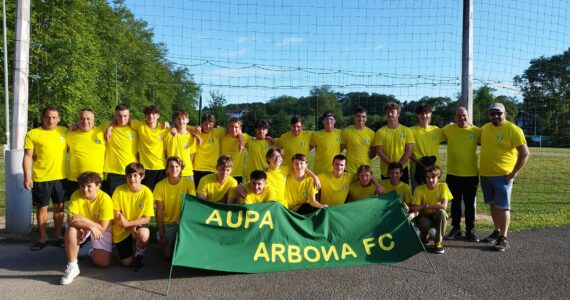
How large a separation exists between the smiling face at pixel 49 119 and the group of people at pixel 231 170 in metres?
0.01

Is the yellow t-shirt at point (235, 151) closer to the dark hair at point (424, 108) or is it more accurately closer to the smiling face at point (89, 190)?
the smiling face at point (89, 190)

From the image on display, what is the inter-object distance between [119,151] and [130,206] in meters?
1.34

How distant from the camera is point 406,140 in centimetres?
638

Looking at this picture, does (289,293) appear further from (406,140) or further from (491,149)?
(491,149)

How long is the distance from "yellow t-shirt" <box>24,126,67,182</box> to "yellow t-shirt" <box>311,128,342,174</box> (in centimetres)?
358

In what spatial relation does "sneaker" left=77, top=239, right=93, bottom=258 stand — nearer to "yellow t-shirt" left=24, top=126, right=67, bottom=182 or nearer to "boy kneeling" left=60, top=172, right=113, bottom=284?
"boy kneeling" left=60, top=172, right=113, bottom=284

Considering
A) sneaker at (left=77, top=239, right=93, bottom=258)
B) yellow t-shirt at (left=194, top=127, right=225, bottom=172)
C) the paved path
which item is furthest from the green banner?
yellow t-shirt at (left=194, top=127, right=225, bottom=172)

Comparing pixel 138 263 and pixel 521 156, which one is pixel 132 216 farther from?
pixel 521 156

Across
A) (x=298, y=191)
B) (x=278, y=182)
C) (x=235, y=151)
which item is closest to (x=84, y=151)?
(x=235, y=151)

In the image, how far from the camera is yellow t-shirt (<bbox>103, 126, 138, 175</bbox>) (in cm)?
600

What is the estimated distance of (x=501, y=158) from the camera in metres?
5.91

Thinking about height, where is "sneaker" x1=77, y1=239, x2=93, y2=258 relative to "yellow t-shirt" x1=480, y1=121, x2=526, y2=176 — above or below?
below

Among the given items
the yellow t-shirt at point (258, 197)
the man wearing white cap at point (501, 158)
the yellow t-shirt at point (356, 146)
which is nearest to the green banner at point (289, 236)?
the yellow t-shirt at point (258, 197)

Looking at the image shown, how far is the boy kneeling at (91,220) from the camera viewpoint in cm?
458
